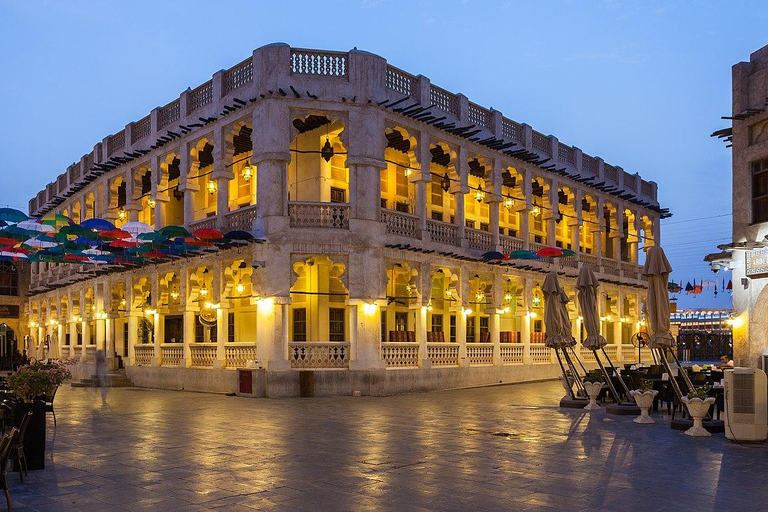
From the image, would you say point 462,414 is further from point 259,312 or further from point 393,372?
point 259,312

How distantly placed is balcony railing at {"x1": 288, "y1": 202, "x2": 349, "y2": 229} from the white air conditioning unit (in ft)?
47.7

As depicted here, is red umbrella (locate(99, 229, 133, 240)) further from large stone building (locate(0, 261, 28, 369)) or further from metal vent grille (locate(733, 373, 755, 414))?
large stone building (locate(0, 261, 28, 369))

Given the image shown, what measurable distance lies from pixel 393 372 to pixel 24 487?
16771 mm

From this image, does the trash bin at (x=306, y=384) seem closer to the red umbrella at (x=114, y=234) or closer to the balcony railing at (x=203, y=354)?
the balcony railing at (x=203, y=354)

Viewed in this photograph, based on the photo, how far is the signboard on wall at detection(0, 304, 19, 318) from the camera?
5428 cm

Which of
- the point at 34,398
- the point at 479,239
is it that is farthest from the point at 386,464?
the point at 479,239

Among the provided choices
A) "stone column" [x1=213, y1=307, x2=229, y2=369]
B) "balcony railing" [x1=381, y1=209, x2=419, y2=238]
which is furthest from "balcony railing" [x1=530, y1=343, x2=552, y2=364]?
"stone column" [x1=213, y1=307, x2=229, y2=369]

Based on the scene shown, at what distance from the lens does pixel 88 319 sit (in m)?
38.2

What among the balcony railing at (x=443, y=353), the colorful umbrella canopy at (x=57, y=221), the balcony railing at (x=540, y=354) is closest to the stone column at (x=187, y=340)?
the colorful umbrella canopy at (x=57, y=221)

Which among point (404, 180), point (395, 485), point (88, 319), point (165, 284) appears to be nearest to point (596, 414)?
point (395, 485)

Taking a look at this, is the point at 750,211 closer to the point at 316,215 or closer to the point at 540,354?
the point at 540,354

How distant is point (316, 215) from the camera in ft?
83.0

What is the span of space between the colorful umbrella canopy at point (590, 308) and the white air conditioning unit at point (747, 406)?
6726 millimetres

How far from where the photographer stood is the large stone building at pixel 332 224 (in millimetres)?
25156
